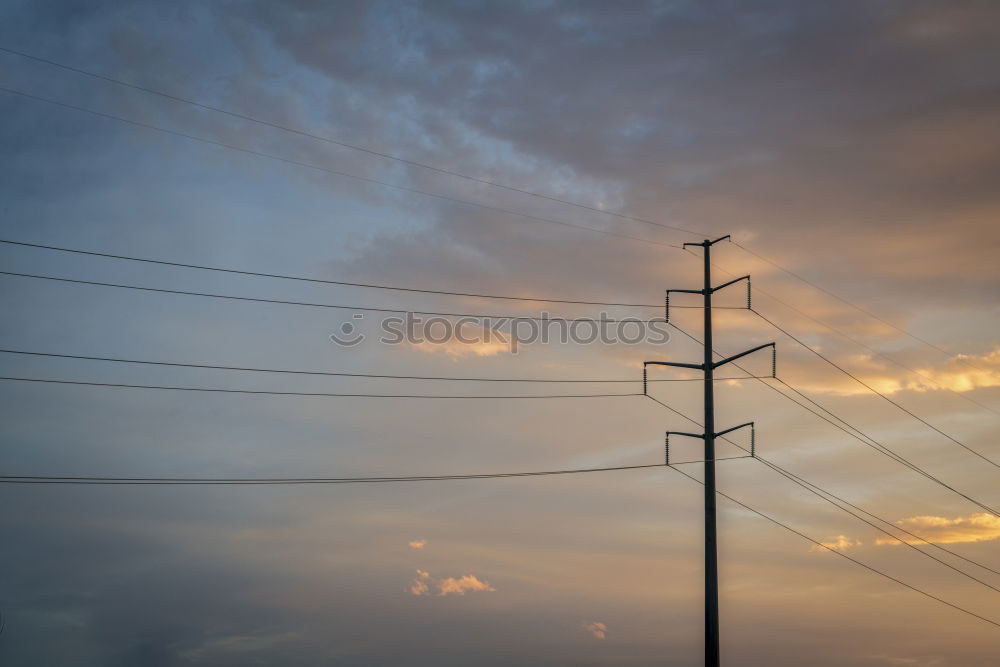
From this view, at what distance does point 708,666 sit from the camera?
44.1 meters

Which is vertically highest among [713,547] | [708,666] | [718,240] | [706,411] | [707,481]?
[718,240]

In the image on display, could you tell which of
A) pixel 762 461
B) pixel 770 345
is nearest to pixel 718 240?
pixel 770 345

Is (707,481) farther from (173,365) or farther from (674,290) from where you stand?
(173,365)

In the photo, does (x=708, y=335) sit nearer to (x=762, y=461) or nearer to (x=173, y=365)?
(x=762, y=461)

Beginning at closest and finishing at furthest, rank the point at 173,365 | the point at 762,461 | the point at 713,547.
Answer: the point at 173,365 < the point at 713,547 < the point at 762,461

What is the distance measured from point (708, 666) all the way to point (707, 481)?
26.1 ft

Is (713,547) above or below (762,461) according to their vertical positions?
below

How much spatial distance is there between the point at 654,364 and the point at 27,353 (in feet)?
90.3

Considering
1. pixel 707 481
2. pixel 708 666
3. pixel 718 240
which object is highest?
pixel 718 240

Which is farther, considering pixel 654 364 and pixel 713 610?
pixel 654 364

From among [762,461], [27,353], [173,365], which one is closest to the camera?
[27,353]

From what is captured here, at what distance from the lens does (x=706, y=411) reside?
47531 mm

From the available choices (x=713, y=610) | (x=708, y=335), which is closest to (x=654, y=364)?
(x=708, y=335)

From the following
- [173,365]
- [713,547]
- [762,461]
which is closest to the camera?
[173,365]
